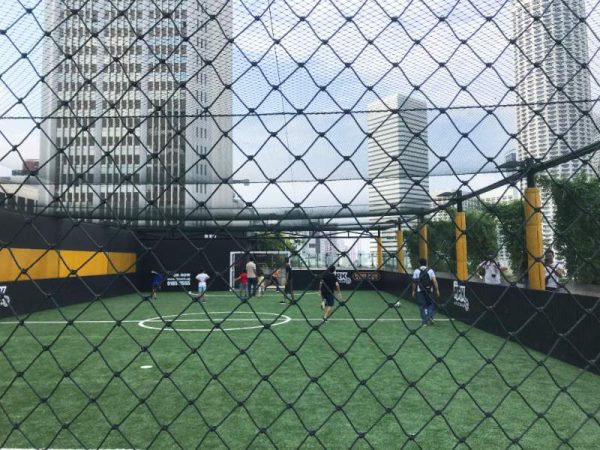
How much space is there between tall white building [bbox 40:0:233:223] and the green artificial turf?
80 cm

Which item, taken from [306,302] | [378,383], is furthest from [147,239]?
[378,383]

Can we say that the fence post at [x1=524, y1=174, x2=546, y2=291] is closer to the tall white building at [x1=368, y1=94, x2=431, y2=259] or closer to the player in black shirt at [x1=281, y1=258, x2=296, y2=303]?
the player in black shirt at [x1=281, y1=258, x2=296, y2=303]

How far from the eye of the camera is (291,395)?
4.29 metres

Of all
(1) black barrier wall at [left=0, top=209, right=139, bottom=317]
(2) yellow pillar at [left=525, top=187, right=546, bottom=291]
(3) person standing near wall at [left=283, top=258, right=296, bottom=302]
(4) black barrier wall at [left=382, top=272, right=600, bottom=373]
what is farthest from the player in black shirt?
(2) yellow pillar at [left=525, top=187, right=546, bottom=291]

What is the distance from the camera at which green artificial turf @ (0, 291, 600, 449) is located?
2297 millimetres

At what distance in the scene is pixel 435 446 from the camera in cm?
312

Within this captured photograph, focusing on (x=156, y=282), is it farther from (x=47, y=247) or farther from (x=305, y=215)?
(x=305, y=215)

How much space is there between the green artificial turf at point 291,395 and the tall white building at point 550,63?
42.9 inches

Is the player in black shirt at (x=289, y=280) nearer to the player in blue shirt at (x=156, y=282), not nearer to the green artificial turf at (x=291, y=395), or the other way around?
the green artificial turf at (x=291, y=395)

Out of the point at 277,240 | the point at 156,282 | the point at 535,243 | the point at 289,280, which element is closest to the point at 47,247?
the point at 289,280

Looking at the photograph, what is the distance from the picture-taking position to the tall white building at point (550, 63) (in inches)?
82.0

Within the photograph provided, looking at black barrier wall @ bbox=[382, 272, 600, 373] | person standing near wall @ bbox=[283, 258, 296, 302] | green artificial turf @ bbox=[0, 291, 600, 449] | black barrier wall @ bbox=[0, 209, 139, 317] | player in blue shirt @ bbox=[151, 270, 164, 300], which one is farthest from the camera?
player in blue shirt @ bbox=[151, 270, 164, 300]

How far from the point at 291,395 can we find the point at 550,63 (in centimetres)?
330

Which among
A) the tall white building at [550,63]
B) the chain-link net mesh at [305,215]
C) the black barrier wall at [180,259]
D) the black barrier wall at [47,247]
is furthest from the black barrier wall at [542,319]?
the black barrier wall at [180,259]
